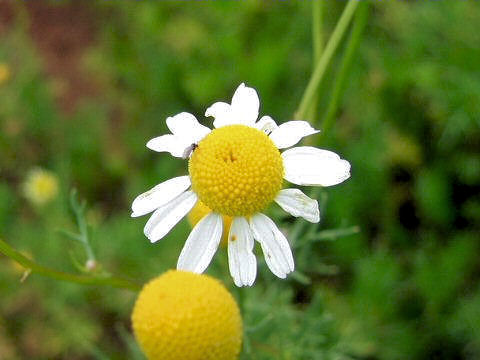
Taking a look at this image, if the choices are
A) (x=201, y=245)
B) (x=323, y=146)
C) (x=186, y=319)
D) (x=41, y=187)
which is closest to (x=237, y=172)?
(x=201, y=245)

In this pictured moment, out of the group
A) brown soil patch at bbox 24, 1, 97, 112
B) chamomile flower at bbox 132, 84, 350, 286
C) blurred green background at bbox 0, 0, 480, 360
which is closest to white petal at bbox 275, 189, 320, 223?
chamomile flower at bbox 132, 84, 350, 286

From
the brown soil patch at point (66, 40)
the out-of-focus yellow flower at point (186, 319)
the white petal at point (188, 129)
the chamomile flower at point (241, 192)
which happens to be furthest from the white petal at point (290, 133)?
the brown soil patch at point (66, 40)

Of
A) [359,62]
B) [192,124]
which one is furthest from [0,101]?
[192,124]

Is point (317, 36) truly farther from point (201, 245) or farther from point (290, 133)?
point (201, 245)

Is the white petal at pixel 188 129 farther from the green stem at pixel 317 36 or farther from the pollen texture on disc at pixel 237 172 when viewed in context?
the green stem at pixel 317 36

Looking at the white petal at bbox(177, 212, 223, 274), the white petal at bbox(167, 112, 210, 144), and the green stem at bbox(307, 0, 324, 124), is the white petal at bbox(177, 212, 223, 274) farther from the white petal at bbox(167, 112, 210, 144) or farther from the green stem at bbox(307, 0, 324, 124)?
the green stem at bbox(307, 0, 324, 124)

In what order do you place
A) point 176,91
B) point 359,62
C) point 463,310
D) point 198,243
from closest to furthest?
point 198,243
point 463,310
point 359,62
point 176,91

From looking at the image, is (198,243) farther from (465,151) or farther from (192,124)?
(465,151)
